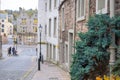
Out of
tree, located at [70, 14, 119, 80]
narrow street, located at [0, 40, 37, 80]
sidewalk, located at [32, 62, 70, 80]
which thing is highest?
tree, located at [70, 14, 119, 80]

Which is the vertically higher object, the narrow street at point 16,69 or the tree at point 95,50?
the tree at point 95,50

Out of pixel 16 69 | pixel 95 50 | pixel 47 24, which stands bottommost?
pixel 16 69

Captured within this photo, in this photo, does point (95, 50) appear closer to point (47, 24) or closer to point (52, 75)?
point (52, 75)

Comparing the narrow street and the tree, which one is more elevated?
the tree

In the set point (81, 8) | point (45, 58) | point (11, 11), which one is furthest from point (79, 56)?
point (11, 11)

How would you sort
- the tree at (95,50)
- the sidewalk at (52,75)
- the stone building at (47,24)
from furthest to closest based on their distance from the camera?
1. the stone building at (47,24)
2. the sidewalk at (52,75)
3. the tree at (95,50)

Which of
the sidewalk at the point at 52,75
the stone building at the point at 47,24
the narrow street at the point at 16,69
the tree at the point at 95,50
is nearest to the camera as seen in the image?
Answer: the tree at the point at 95,50

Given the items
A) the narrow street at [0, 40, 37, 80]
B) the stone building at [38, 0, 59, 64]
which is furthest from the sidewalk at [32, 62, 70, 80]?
the stone building at [38, 0, 59, 64]

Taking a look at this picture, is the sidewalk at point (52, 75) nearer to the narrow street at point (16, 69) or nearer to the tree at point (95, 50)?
the narrow street at point (16, 69)

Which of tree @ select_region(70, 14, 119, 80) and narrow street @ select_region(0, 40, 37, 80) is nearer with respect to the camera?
tree @ select_region(70, 14, 119, 80)

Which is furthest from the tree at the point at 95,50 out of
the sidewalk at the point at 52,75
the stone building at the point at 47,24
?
the stone building at the point at 47,24

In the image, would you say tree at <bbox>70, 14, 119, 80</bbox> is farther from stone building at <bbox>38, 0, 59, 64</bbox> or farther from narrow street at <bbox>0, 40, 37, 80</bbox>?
stone building at <bbox>38, 0, 59, 64</bbox>

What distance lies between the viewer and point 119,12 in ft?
28.0

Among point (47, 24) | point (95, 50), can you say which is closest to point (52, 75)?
point (95, 50)
